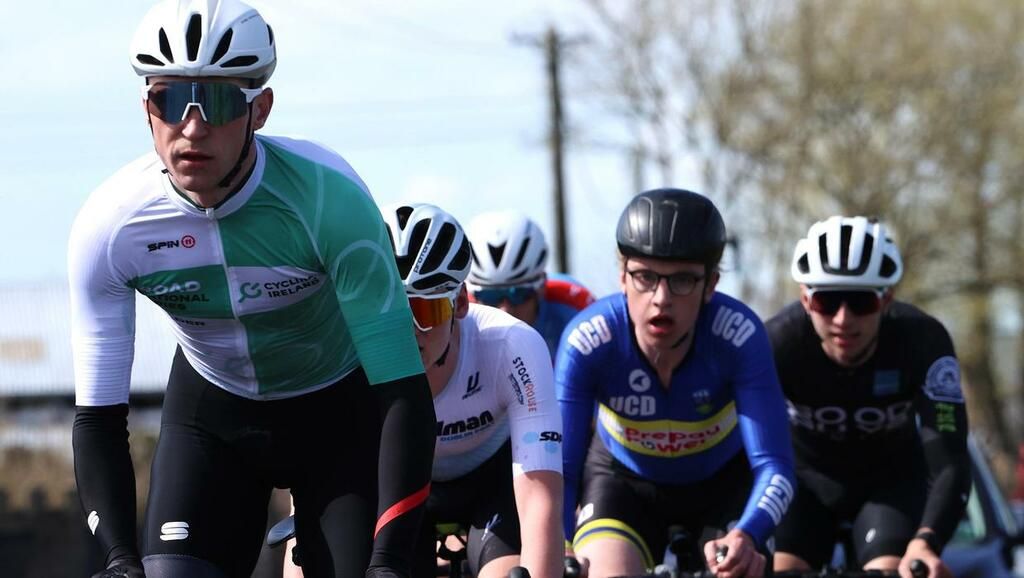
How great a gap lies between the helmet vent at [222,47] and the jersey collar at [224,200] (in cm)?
35

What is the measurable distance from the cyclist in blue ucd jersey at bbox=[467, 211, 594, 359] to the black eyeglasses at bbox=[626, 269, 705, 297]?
2133mm

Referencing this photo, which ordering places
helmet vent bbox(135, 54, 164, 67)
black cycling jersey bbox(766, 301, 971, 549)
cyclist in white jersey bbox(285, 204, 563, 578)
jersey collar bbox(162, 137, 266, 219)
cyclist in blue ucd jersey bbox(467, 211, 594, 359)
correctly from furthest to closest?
cyclist in blue ucd jersey bbox(467, 211, 594, 359)
black cycling jersey bbox(766, 301, 971, 549)
cyclist in white jersey bbox(285, 204, 563, 578)
jersey collar bbox(162, 137, 266, 219)
helmet vent bbox(135, 54, 164, 67)

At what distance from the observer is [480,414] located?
6312 millimetres

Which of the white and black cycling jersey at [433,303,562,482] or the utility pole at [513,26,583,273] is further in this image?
the utility pole at [513,26,583,273]

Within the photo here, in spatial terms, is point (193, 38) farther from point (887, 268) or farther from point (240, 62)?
point (887, 268)

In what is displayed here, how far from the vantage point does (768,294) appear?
1587 inches

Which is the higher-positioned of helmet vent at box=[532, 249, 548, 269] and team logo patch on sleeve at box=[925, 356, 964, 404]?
helmet vent at box=[532, 249, 548, 269]

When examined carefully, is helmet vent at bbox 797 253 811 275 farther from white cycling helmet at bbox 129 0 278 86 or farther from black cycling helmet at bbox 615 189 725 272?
white cycling helmet at bbox 129 0 278 86

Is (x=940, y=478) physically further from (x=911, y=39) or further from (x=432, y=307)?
(x=911, y=39)

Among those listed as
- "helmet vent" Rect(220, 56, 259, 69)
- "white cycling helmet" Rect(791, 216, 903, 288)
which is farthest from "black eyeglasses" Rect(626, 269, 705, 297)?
"helmet vent" Rect(220, 56, 259, 69)

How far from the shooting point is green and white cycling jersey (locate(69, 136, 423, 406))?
4.72 metres

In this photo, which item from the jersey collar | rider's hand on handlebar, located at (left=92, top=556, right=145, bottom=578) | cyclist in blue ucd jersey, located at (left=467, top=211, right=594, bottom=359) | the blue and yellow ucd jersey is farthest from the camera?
cyclist in blue ucd jersey, located at (left=467, top=211, right=594, bottom=359)

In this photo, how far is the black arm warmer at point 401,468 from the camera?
4.40 metres

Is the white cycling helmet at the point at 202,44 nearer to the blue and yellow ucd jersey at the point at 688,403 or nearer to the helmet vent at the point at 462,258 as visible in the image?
the helmet vent at the point at 462,258
